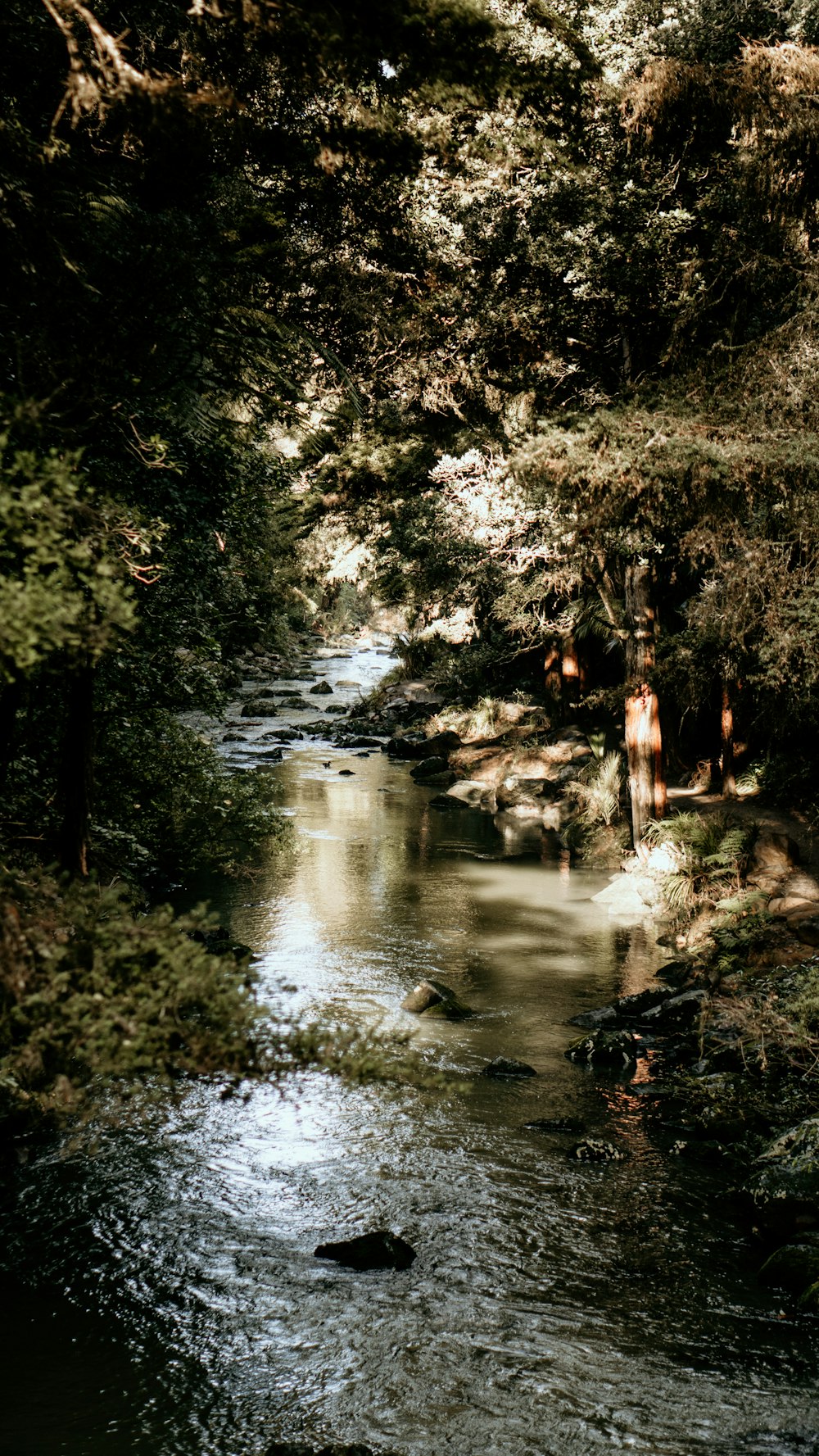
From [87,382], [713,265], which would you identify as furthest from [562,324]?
[87,382]

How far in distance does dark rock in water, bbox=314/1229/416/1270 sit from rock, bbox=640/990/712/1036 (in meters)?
4.60

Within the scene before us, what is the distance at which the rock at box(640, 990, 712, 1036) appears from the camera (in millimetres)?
10531

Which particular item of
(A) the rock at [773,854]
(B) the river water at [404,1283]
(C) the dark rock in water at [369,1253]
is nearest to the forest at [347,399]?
(A) the rock at [773,854]

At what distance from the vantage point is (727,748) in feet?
53.9

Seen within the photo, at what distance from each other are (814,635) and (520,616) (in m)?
8.88

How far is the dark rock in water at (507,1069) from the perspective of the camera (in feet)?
30.8

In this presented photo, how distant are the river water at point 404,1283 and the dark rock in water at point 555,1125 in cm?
9

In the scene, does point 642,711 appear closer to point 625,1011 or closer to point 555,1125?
point 625,1011

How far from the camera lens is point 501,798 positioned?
855 inches

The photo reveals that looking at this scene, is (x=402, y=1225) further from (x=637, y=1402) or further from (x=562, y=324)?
(x=562, y=324)

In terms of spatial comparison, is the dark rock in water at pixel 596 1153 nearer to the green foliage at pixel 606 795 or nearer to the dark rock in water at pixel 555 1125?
the dark rock in water at pixel 555 1125

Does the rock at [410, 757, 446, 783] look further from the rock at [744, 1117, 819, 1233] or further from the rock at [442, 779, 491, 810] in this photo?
the rock at [744, 1117, 819, 1233]

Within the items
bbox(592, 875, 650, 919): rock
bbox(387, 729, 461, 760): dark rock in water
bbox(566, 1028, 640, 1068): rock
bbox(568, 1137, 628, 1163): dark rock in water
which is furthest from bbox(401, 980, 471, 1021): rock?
bbox(387, 729, 461, 760): dark rock in water

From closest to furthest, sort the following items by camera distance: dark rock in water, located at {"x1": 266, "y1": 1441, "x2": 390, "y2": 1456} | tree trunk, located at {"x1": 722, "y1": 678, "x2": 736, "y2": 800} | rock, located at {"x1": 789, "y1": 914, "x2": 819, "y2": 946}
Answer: dark rock in water, located at {"x1": 266, "y1": 1441, "x2": 390, "y2": 1456}, rock, located at {"x1": 789, "y1": 914, "x2": 819, "y2": 946}, tree trunk, located at {"x1": 722, "y1": 678, "x2": 736, "y2": 800}
